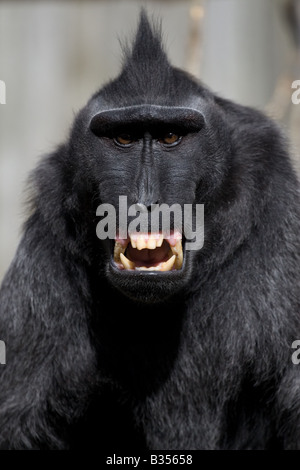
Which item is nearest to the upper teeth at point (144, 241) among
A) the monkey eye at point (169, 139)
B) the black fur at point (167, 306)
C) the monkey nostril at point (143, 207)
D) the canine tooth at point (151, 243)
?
the canine tooth at point (151, 243)

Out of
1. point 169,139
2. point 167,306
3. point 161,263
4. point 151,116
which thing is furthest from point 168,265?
point 151,116

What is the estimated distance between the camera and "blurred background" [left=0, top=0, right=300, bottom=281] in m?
13.1

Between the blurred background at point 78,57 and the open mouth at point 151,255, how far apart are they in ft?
26.3

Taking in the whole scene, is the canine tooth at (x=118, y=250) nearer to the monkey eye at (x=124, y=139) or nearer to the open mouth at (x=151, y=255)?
the open mouth at (x=151, y=255)

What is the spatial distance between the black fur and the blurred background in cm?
735

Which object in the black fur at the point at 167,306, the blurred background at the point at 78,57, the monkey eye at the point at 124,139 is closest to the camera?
the monkey eye at the point at 124,139

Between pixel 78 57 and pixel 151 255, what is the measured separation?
8.97m

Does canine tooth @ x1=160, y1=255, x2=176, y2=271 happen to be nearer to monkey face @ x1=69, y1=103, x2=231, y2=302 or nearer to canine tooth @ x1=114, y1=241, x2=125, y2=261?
monkey face @ x1=69, y1=103, x2=231, y2=302

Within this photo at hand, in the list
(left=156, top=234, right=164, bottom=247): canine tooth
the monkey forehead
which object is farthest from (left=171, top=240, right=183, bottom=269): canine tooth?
the monkey forehead

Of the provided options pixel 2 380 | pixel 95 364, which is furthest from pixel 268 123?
pixel 2 380

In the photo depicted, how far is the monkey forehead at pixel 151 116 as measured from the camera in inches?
210

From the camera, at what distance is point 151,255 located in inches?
206

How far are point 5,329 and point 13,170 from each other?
7.76 metres

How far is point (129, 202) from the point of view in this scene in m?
5.21
